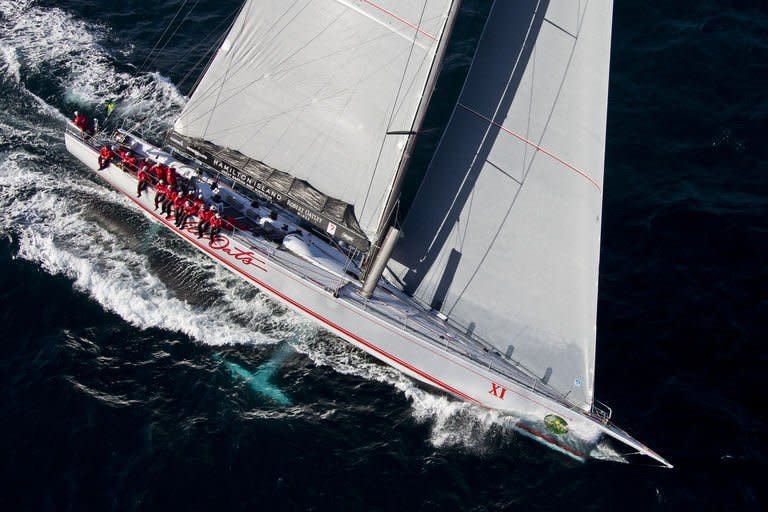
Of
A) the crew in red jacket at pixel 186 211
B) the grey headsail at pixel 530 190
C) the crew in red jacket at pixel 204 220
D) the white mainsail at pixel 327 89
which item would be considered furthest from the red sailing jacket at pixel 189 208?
the grey headsail at pixel 530 190

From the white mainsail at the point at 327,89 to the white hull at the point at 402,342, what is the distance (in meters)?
2.54

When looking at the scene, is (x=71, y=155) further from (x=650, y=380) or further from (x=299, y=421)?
(x=650, y=380)

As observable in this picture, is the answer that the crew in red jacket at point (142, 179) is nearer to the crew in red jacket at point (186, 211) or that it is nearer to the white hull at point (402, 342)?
the crew in red jacket at point (186, 211)

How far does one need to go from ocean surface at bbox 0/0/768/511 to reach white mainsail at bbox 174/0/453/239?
5.29 meters

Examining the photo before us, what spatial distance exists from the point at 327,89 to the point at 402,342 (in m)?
7.89

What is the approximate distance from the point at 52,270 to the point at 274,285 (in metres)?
7.74

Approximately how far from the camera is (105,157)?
25.1m

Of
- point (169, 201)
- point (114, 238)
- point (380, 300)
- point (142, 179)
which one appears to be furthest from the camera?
point (114, 238)

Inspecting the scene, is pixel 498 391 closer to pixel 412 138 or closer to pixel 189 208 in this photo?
pixel 412 138

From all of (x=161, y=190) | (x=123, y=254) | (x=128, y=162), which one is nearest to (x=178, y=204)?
(x=161, y=190)

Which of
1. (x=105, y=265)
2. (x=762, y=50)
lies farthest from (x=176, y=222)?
(x=762, y=50)

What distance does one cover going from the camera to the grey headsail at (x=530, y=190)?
19.8m

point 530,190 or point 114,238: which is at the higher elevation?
point 530,190

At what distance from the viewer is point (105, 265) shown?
2441 centimetres
